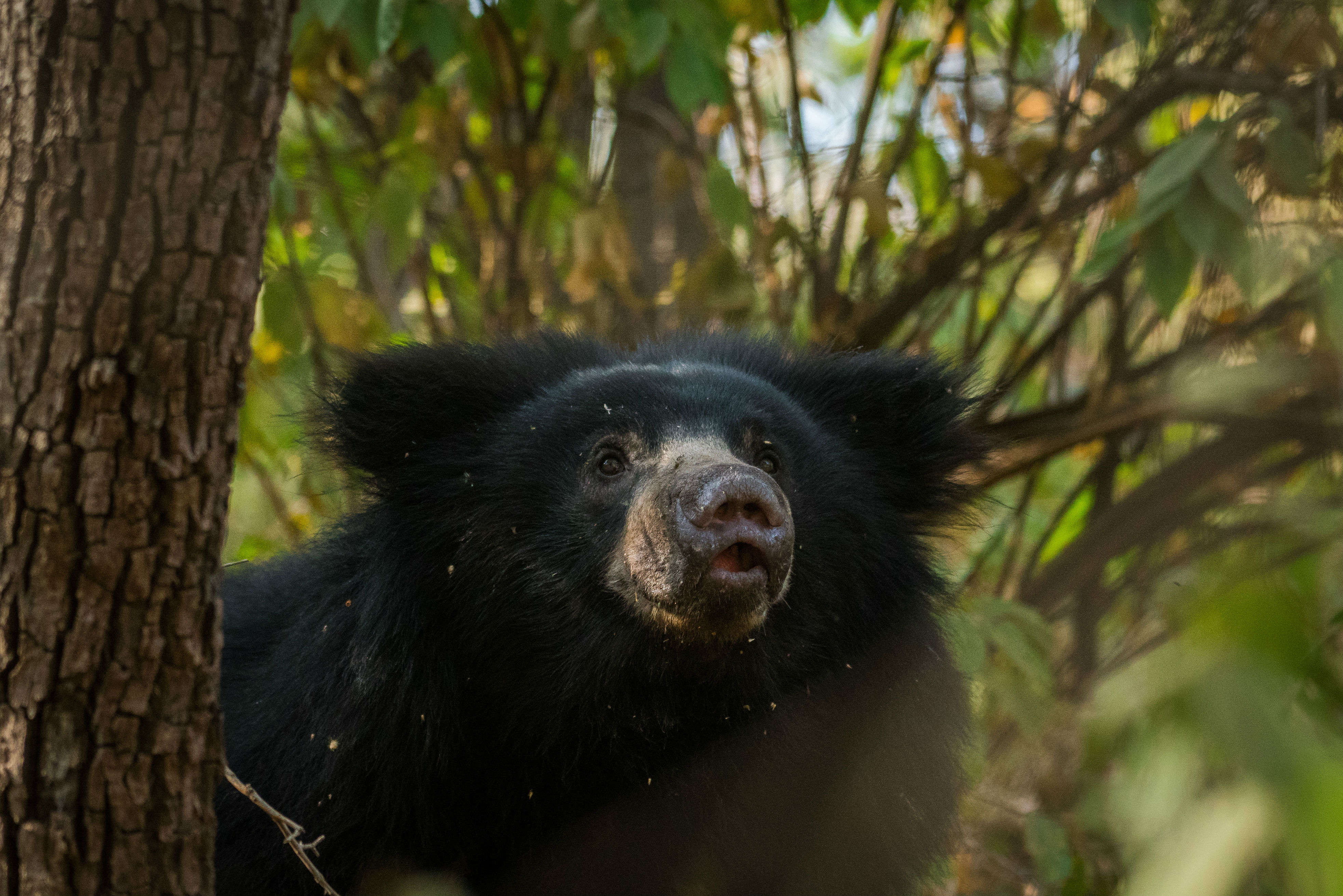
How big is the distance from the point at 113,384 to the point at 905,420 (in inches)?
79.4

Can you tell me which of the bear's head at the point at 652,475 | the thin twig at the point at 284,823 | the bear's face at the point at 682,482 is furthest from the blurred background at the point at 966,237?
the thin twig at the point at 284,823

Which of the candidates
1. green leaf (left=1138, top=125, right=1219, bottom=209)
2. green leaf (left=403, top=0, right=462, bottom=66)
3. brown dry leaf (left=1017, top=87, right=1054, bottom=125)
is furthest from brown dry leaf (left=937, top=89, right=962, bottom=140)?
green leaf (left=403, top=0, right=462, bottom=66)

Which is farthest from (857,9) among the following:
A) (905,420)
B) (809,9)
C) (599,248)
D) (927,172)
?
(905,420)

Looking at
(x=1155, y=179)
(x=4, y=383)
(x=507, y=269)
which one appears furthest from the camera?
(x=507, y=269)

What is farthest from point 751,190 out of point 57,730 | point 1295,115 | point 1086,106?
point 57,730

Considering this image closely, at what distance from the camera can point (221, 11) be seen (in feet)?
5.24

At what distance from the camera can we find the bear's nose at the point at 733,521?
2.18m

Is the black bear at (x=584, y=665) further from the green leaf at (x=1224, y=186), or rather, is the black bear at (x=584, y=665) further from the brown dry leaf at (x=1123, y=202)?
the brown dry leaf at (x=1123, y=202)

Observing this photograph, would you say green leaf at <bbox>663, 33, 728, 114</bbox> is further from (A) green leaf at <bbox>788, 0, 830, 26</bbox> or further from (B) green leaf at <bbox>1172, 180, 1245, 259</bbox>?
(B) green leaf at <bbox>1172, 180, 1245, 259</bbox>

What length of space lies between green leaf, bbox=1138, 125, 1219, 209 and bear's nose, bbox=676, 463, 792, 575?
4.48 feet

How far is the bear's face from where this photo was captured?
2203 millimetres

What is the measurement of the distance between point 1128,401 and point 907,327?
1.06 meters

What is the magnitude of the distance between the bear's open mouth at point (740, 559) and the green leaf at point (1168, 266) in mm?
1374

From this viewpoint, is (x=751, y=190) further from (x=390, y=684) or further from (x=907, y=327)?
(x=390, y=684)
